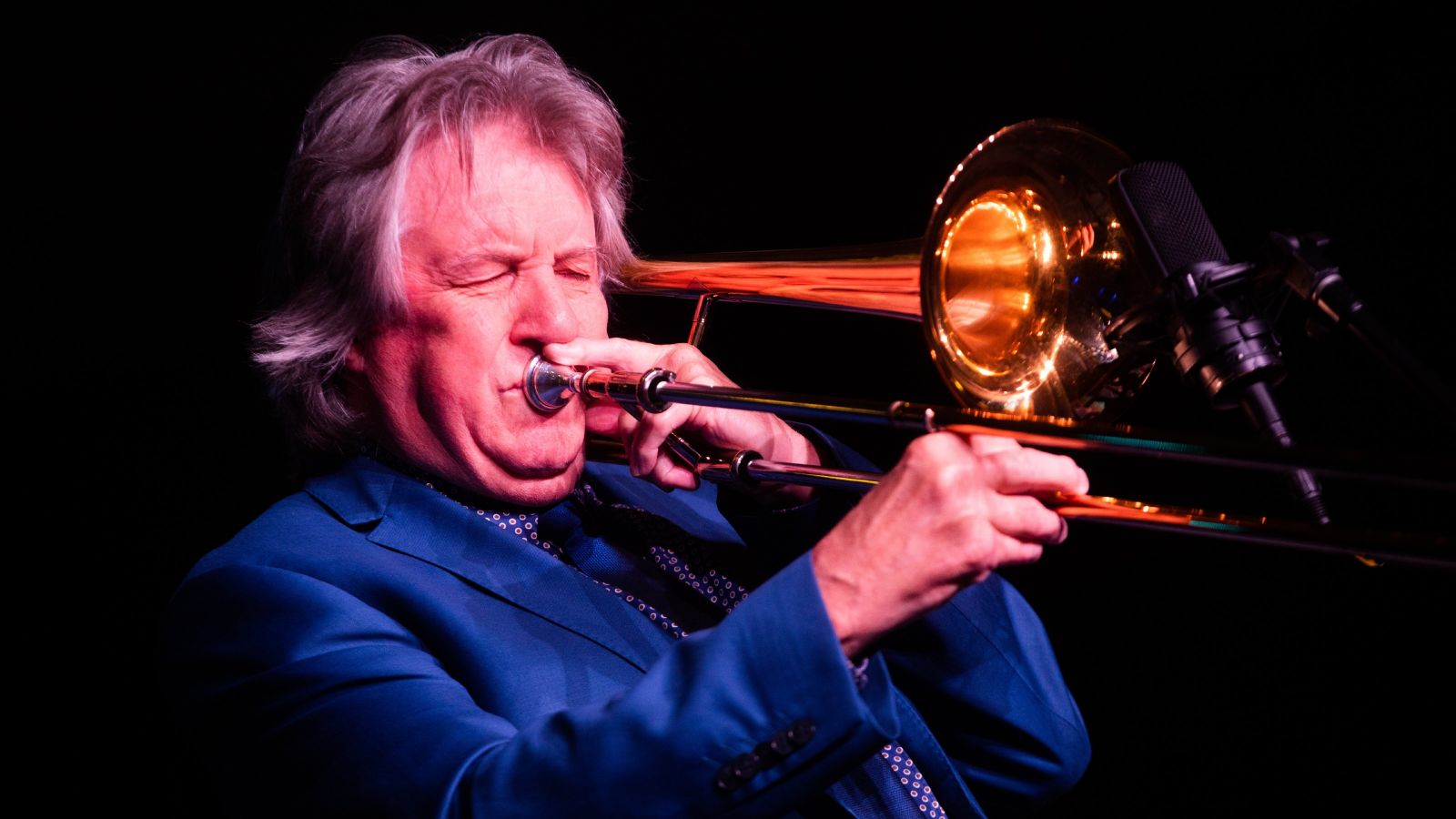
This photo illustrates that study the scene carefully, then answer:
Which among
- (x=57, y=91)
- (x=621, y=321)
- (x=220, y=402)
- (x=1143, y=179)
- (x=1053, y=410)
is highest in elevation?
(x=1143, y=179)

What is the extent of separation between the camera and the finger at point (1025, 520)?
1334mm

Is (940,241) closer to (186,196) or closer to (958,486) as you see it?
(958,486)

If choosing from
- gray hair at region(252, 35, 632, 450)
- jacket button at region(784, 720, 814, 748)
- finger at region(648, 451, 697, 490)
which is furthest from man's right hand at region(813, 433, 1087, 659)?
gray hair at region(252, 35, 632, 450)

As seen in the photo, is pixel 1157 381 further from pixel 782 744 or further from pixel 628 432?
pixel 782 744

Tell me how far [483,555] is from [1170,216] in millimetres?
1243

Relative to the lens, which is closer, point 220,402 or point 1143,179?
point 1143,179

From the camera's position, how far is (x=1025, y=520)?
134 centimetres

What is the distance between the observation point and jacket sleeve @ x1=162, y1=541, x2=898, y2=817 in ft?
4.31

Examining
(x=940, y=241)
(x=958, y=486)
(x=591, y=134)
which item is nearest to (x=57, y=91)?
(x=591, y=134)

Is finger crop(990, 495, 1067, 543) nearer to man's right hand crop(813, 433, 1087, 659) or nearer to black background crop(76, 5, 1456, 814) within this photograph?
man's right hand crop(813, 433, 1087, 659)

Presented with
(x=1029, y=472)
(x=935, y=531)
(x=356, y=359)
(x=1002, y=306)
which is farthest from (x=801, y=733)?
(x=356, y=359)

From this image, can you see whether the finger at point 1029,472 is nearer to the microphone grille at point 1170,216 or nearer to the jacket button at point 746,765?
the microphone grille at point 1170,216

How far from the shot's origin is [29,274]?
2.36 meters

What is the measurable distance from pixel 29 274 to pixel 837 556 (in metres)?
2.03
